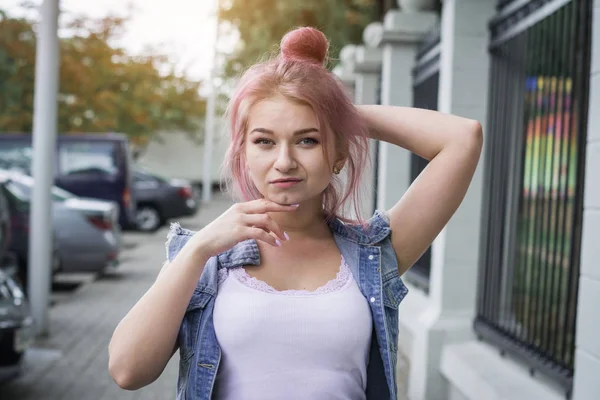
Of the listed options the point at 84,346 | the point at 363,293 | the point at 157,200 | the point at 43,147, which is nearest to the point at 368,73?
the point at 43,147

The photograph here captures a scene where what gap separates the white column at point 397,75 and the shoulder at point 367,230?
4755 millimetres

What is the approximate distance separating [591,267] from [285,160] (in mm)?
1742

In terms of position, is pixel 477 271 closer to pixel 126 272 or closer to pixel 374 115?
pixel 374 115

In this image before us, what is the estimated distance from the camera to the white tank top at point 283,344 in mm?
1898

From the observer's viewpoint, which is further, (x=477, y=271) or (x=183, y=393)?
(x=477, y=271)

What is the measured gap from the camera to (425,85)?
6695mm

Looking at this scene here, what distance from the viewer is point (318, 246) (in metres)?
2.11

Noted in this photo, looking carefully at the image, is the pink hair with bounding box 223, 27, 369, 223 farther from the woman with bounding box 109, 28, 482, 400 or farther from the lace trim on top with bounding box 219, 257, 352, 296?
the lace trim on top with bounding box 219, 257, 352, 296

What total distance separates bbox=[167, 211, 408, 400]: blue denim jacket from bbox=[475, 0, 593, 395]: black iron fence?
5.47ft

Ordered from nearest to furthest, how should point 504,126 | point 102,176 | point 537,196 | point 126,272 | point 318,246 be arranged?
point 318,246
point 537,196
point 504,126
point 126,272
point 102,176

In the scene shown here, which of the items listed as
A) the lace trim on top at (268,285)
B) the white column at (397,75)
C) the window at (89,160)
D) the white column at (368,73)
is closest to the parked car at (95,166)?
the window at (89,160)

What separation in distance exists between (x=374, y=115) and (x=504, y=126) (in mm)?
2812

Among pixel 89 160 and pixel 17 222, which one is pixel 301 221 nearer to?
pixel 17 222

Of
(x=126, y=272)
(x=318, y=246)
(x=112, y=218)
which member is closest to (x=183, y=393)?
(x=318, y=246)
